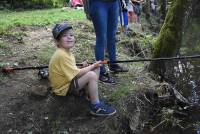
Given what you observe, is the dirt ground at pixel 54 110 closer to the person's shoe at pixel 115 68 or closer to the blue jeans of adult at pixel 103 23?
the person's shoe at pixel 115 68

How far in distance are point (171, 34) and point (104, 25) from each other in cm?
156

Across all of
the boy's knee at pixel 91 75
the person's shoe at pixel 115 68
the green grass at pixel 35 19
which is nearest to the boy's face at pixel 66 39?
the boy's knee at pixel 91 75

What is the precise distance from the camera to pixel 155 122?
629cm

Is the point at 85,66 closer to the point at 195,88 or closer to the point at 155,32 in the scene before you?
the point at 195,88

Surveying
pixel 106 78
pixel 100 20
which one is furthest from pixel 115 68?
pixel 100 20

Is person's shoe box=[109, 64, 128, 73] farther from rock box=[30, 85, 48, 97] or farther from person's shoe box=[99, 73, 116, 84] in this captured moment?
rock box=[30, 85, 48, 97]

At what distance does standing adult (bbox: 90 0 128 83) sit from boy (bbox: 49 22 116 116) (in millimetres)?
693

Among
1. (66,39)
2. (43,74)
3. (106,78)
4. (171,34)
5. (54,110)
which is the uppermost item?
(66,39)

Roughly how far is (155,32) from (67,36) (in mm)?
7421

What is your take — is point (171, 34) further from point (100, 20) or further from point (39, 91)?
point (39, 91)

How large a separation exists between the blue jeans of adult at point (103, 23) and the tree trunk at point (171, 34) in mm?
1111

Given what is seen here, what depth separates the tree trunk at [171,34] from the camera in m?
7.14

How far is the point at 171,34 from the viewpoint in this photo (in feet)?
23.8

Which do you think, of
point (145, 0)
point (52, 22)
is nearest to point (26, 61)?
point (52, 22)
